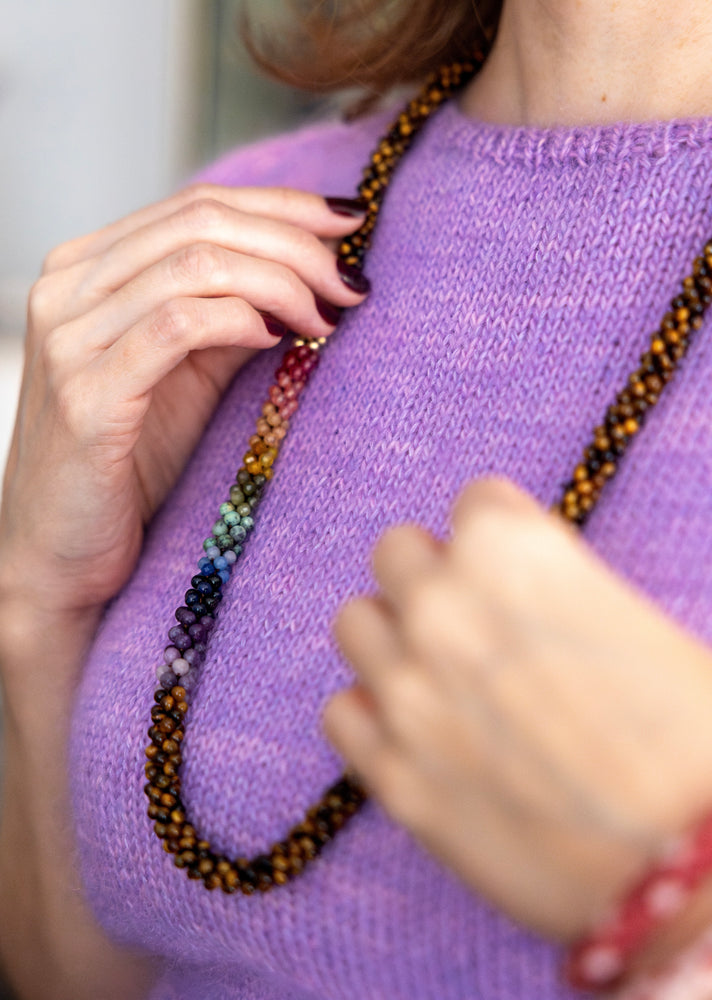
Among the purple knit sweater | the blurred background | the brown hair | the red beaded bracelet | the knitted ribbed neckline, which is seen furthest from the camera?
the blurred background

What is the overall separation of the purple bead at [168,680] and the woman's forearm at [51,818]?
21 cm

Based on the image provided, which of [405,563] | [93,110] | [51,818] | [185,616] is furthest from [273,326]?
[93,110]

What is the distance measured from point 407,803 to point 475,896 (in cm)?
12

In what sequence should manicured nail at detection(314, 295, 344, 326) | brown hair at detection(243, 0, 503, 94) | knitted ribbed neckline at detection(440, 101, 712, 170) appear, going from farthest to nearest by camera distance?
brown hair at detection(243, 0, 503, 94) < manicured nail at detection(314, 295, 344, 326) < knitted ribbed neckline at detection(440, 101, 712, 170)

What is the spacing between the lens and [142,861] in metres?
0.66

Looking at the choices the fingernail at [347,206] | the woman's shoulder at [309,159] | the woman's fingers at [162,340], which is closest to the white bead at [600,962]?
the woman's fingers at [162,340]

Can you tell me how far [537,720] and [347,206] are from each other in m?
0.53

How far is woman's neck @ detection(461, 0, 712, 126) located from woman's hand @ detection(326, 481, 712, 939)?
0.42 m

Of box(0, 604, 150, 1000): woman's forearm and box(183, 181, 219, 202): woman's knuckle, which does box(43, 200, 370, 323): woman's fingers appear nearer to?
box(183, 181, 219, 202): woman's knuckle

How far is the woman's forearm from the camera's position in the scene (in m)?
0.82

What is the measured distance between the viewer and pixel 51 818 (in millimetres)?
837

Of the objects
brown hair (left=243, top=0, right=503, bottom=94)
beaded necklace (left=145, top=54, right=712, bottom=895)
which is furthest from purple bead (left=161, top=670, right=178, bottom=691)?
brown hair (left=243, top=0, right=503, bottom=94)

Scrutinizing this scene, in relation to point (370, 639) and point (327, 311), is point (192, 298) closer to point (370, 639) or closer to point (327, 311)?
point (327, 311)

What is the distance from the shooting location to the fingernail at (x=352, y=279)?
764 millimetres
